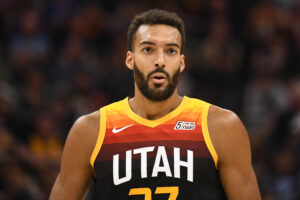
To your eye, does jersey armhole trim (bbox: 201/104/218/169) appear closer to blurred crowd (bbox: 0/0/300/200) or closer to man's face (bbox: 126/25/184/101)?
man's face (bbox: 126/25/184/101)

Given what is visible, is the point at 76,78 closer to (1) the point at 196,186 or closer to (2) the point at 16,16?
(2) the point at 16,16

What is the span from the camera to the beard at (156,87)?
377 cm

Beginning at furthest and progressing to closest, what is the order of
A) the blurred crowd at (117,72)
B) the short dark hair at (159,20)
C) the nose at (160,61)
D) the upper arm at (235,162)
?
1. the blurred crowd at (117,72)
2. the short dark hair at (159,20)
3. the nose at (160,61)
4. the upper arm at (235,162)

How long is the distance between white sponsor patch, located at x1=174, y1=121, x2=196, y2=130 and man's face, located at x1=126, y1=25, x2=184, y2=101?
0.58 ft

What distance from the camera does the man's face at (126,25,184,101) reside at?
3.75 metres

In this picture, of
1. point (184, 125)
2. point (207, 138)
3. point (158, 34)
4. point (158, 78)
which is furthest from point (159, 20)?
point (207, 138)

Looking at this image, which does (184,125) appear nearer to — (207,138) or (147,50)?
(207,138)

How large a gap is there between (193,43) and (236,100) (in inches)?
43.8

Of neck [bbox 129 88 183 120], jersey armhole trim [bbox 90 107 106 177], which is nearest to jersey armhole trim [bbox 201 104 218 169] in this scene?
neck [bbox 129 88 183 120]

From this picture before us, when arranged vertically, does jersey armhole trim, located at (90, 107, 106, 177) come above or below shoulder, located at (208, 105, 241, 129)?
below

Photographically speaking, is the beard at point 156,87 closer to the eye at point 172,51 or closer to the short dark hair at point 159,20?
the eye at point 172,51

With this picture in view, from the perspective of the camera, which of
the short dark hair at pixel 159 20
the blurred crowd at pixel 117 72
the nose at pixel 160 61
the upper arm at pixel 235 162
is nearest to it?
the upper arm at pixel 235 162

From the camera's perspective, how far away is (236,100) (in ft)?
28.2

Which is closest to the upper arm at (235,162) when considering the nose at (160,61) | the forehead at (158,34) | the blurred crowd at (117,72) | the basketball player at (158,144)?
the basketball player at (158,144)
